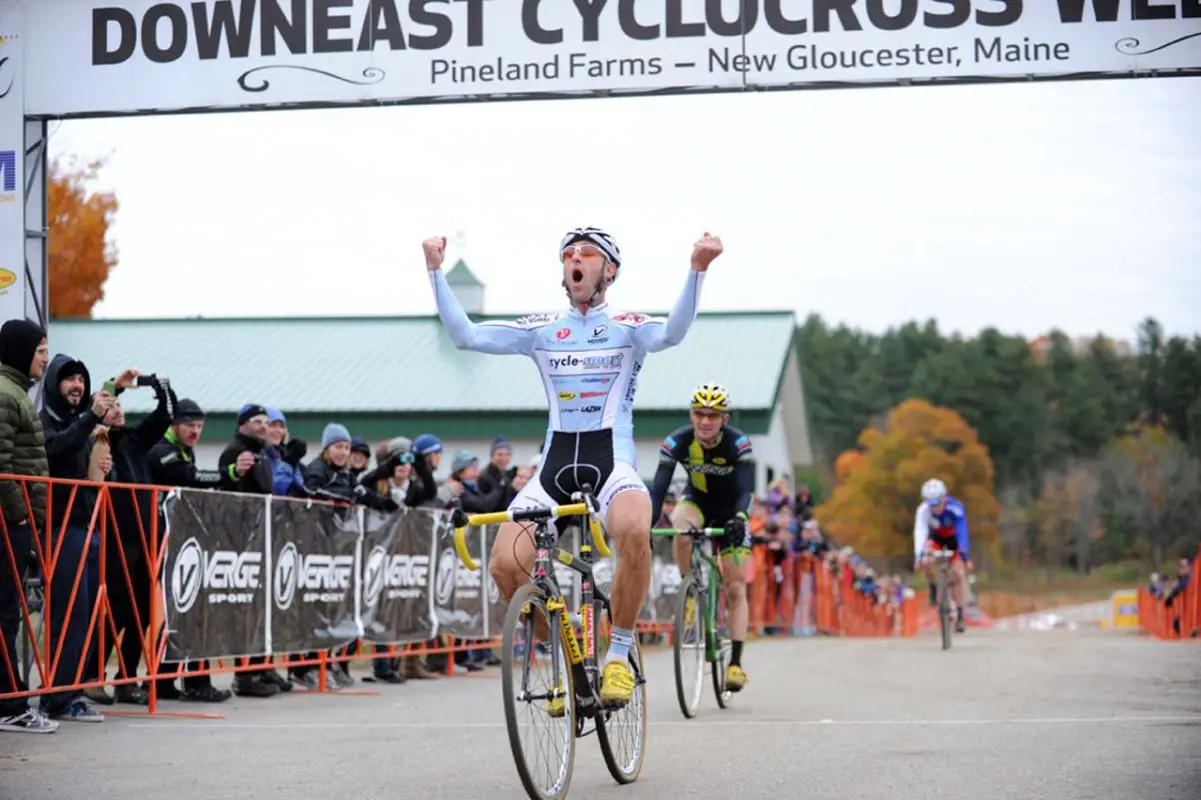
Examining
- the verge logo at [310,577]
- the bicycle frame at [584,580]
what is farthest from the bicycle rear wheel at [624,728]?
the verge logo at [310,577]

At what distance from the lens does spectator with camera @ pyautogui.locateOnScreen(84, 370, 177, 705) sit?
11414mm

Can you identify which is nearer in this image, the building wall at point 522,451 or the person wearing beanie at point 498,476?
the person wearing beanie at point 498,476

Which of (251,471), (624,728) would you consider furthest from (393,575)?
(624,728)

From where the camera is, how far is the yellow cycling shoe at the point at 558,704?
23.5 feet

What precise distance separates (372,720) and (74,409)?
2.67 m

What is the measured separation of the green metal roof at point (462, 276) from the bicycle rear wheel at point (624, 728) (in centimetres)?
4613

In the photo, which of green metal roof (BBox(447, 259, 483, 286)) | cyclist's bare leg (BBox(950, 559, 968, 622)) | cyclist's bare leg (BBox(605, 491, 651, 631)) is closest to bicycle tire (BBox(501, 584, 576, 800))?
cyclist's bare leg (BBox(605, 491, 651, 631))

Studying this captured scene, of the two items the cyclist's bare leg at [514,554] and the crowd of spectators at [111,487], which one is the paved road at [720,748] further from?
the cyclist's bare leg at [514,554]

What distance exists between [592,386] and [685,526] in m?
4.43

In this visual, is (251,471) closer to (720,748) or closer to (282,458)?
(282,458)

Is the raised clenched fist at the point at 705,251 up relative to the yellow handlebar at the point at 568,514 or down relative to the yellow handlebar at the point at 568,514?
up

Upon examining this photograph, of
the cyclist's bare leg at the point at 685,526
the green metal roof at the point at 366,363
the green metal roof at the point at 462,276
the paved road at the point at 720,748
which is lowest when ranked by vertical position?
the paved road at the point at 720,748

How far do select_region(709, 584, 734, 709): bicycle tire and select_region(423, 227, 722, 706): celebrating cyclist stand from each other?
13.6 ft

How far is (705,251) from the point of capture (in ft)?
25.6
